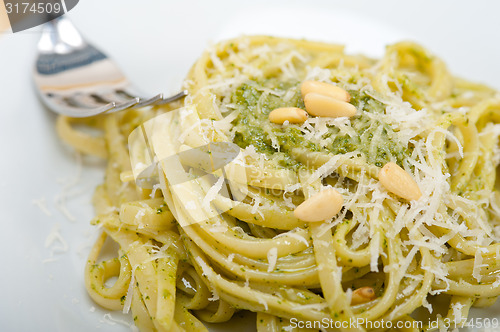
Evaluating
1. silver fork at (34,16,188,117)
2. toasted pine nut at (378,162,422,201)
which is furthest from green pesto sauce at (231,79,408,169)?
silver fork at (34,16,188,117)

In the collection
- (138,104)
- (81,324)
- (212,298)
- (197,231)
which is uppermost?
(138,104)

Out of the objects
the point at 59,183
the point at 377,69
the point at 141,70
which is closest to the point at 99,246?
the point at 59,183

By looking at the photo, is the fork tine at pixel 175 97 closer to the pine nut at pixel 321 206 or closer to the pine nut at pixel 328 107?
the pine nut at pixel 328 107

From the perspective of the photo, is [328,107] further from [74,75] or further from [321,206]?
[74,75]

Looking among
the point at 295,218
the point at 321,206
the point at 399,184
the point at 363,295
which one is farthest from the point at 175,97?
the point at 363,295

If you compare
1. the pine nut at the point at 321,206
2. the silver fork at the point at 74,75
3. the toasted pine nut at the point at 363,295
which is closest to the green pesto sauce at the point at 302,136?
the pine nut at the point at 321,206

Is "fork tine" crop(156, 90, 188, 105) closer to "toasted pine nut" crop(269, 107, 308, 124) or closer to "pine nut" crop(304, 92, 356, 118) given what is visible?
"toasted pine nut" crop(269, 107, 308, 124)

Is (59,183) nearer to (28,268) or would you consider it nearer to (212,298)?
(28,268)
